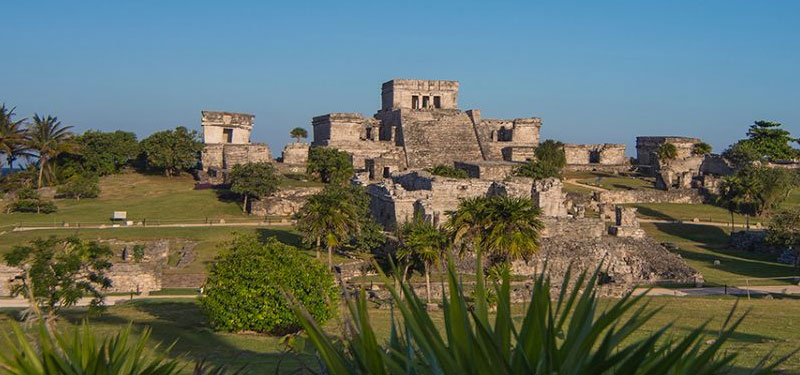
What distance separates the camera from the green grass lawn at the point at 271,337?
1653 centimetres

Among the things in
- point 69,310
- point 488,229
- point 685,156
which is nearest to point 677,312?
point 488,229

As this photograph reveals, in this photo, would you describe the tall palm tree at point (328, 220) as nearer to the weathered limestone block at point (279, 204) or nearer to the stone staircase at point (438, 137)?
the weathered limestone block at point (279, 204)

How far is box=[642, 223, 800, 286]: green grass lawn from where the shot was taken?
32.4 m

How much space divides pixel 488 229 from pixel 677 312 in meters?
7.22

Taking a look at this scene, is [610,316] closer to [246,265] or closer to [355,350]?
[355,350]

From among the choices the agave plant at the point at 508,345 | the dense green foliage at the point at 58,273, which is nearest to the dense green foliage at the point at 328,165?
the dense green foliage at the point at 58,273

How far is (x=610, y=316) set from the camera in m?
5.81

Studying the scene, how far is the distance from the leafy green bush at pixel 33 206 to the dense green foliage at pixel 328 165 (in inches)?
589

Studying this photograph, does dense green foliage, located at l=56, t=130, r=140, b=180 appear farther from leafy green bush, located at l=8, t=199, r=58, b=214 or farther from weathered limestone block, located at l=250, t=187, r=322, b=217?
weathered limestone block, located at l=250, t=187, r=322, b=217

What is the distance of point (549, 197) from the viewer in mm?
38375

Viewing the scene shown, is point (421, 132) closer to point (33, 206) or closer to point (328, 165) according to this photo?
point (328, 165)

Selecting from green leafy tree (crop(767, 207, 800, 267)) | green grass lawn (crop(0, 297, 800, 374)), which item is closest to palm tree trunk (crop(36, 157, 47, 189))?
green grass lawn (crop(0, 297, 800, 374))

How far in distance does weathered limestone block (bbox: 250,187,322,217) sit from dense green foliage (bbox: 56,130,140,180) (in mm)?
14641

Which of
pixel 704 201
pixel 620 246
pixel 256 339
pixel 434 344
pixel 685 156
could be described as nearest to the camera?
pixel 434 344
